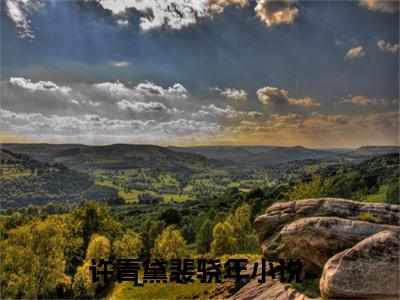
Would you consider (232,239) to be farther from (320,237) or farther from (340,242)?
(340,242)

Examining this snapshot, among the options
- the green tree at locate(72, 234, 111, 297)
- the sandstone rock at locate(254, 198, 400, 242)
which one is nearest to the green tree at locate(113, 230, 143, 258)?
the green tree at locate(72, 234, 111, 297)

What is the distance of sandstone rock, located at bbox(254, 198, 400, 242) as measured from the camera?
27484mm

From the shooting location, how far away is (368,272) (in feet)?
65.9

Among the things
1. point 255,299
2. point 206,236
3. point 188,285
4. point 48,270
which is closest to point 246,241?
point 206,236

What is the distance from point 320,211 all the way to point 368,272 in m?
8.97

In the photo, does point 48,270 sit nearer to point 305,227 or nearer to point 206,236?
point 305,227

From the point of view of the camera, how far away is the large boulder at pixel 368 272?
64.6 ft

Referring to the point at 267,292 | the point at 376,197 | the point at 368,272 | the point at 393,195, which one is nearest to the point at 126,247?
the point at 267,292

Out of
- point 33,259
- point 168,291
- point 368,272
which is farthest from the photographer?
point 33,259

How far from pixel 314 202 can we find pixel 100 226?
68339 millimetres

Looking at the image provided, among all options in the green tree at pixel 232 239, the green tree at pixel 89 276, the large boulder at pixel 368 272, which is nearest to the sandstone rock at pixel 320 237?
the large boulder at pixel 368 272

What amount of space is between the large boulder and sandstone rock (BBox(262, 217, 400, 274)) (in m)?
3.47

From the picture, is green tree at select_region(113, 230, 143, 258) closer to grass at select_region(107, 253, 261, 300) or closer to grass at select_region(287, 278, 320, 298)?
grass at select_region(107, 253, 261, 300)

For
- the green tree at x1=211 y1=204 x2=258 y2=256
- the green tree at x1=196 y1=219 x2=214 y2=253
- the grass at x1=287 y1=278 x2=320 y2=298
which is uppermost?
the grass at x1=287 y1=278 x2=320 y2=298
